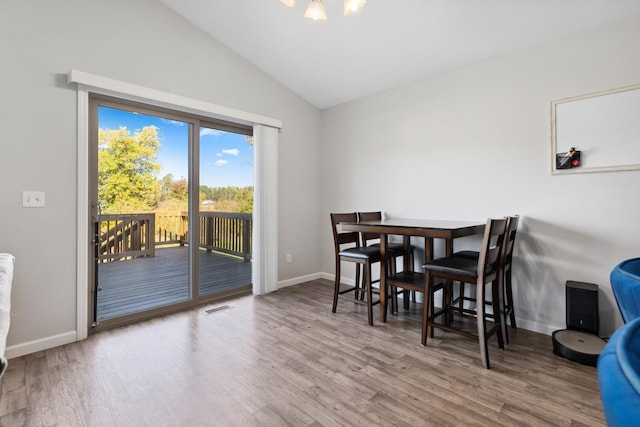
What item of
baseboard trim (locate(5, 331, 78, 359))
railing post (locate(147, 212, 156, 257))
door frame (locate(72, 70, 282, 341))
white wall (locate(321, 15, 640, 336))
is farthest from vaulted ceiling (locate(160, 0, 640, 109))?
baseboard trim (locate(5, 331, 78, 359))

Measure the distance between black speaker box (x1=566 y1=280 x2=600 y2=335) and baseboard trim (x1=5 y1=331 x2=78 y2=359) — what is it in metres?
3.79

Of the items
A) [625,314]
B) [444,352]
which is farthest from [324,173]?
[625,314]

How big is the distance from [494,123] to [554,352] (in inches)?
75.3

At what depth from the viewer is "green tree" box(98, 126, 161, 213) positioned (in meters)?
2.68

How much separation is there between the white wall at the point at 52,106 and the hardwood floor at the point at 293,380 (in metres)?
0.46

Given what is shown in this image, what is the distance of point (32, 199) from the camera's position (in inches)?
88.7

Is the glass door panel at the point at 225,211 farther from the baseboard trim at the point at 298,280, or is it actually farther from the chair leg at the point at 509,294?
the chair leg at the point at 509,294

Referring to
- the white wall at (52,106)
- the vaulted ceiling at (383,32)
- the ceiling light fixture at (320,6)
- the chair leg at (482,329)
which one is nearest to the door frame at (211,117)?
the white wall at (52,106)

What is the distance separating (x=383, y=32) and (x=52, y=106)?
2.73m

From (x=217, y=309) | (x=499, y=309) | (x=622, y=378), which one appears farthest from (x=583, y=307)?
(x=217, y=309)

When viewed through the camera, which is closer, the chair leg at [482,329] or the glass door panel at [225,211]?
the chair leg at [482,329]

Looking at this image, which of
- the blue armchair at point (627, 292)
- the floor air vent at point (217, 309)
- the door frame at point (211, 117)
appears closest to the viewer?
the blue armchair at point (627, 292)

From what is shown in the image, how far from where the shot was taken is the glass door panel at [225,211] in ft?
11.3

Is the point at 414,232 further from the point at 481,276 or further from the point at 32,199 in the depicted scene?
the point at 32,199
